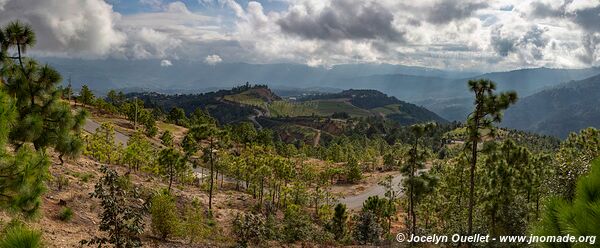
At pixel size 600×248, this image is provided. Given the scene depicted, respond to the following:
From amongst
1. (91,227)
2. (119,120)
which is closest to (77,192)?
(91,227)

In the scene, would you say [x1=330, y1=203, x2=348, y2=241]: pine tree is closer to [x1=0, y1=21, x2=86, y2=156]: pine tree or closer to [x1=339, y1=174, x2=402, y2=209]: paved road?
[x1=0, y1=21, x2=86, y2=156]: pine tree

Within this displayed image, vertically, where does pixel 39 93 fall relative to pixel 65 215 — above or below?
above

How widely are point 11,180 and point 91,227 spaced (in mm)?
13608

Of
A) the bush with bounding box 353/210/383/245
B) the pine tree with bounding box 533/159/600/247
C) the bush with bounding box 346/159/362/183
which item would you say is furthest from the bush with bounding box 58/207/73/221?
the bush with bounding box 346/159/362/183

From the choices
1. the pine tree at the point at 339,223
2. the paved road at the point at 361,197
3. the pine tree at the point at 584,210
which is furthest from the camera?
the paved road at the point at 361,197

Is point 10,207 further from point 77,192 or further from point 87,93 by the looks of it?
point 87,93

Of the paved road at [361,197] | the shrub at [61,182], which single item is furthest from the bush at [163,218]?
the paved road at [361,197]

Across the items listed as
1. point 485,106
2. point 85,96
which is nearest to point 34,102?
point 485,106

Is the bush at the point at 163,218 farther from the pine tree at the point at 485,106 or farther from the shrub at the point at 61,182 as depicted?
the pine tree at the point at 485,106

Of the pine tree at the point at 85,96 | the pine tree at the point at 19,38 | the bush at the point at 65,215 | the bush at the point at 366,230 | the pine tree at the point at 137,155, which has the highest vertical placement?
the pine tree at the point at 19,38

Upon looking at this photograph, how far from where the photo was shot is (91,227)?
20.6 metres

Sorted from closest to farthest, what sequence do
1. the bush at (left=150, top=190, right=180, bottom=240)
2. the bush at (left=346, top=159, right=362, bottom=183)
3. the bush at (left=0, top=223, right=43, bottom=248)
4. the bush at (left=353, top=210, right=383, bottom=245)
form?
the bush at (left=0, top=223, right=43, bottom=248), the bush at (left=150, top=190, right=180, bottom=240), the bush at (left=353, top=210, right=383, bottom=245), the bush at (left=346, top=159, right=362, bottom=183)

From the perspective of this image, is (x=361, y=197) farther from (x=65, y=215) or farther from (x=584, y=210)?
(x=584, y=210)

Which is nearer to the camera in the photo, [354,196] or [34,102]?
[34,102]
